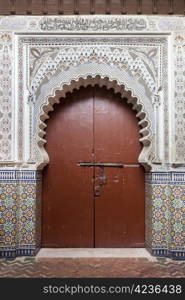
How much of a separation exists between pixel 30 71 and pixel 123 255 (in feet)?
8.25

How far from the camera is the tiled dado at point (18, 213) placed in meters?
3.77

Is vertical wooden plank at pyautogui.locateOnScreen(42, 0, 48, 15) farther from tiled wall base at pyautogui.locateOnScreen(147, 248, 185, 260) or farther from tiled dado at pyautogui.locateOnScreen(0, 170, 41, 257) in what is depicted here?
tiled wall base at pyautogui.locateOnScreen(147, 248, 185, 260)

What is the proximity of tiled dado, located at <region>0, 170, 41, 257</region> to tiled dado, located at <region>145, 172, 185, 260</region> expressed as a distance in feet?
4.65

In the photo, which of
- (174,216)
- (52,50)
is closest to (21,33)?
(52,50)

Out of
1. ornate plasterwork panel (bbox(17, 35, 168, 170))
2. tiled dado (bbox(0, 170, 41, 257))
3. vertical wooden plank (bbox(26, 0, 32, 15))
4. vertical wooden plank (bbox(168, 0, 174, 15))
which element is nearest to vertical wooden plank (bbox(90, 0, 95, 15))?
ornate plasterwork panel (bbox(17, 35, 168, 170))

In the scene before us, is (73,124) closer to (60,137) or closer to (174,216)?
(60,137)

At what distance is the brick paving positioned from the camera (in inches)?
128

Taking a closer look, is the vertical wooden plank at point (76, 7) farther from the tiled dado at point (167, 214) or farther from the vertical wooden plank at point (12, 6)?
the tiled dado at point (167, 214)

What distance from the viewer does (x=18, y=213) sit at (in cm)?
383

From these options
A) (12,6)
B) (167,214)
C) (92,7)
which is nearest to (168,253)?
(167,214)

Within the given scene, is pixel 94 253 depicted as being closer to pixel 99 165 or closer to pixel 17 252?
pixel 17 252

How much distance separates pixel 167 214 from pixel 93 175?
41.7 inches

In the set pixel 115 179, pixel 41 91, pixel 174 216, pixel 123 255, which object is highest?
pixel 41 91

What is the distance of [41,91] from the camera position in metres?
3.93
